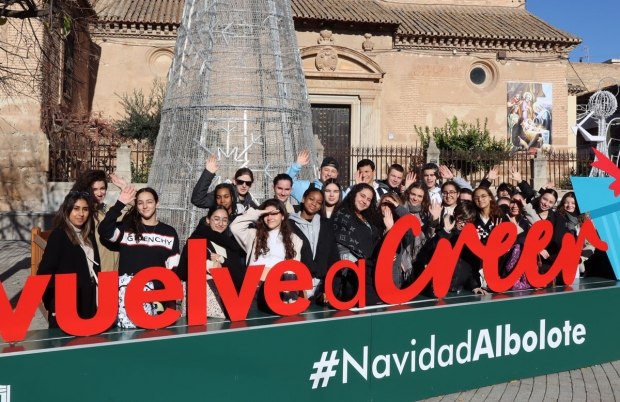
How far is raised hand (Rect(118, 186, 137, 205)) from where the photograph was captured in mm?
5336

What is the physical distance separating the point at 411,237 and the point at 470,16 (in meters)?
22.6

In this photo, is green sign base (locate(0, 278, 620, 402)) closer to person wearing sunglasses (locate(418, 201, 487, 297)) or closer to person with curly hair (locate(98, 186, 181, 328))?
person wearing sunglasses (locate(418, 201, 487, 297))

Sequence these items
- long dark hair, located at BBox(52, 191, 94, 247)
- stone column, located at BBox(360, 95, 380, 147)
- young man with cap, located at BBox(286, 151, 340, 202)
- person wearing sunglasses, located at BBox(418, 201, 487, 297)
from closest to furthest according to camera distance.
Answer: long dark hair, located at BBox(52, 191, 94, 247) < person wearing sunglasses, located at BBox(418, 201, 487, 297) < young man with cap, located at BBox(286, 151, 340, 202) < stone column, located at BBox(360, 95, 380, 147)

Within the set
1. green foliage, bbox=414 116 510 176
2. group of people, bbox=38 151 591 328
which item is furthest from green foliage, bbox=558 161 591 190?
group of people, bbox=38 151 591 328

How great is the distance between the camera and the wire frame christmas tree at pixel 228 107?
331 inches

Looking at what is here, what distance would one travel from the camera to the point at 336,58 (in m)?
24.6

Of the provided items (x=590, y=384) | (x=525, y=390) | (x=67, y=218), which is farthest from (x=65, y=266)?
(x=590, y=384)

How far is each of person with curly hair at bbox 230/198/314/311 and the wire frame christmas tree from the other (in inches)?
107

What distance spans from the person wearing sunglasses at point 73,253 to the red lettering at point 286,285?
4.58 feet

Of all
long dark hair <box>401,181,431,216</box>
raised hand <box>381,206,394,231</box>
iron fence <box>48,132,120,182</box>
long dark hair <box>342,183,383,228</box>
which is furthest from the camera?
iron fence <box>48,132,120,182</box>

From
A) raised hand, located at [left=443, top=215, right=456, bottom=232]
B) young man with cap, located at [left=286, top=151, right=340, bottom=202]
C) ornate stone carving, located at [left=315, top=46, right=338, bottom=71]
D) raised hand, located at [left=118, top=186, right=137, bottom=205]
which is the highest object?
ornate stone carving, located at [left=315, top=46, right=338, bottom=71]

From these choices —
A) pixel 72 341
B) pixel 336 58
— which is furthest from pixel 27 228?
pixel 72 341

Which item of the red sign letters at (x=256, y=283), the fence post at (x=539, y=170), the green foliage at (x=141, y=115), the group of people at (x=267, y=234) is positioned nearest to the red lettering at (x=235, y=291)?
the red sign letters at (x=256, y=283)

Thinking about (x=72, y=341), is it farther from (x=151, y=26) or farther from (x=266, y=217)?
(x=151, y=26)
